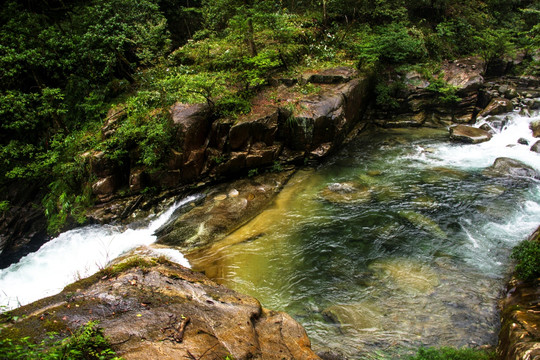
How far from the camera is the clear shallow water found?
6.00 meters

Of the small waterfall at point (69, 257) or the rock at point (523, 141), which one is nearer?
the small waterfall at point (69, 257)

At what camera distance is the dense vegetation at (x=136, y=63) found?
1066 cm

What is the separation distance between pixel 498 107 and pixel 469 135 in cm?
285

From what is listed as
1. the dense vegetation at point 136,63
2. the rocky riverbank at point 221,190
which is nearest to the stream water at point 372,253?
the rocky riverbank at point 221,190

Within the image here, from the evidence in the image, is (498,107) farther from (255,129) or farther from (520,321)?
(520,321)

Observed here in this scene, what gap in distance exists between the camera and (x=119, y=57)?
1347cm

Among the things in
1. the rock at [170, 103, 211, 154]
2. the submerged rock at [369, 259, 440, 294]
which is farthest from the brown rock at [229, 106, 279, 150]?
the submerged rock at [369, 259, 440, 294]

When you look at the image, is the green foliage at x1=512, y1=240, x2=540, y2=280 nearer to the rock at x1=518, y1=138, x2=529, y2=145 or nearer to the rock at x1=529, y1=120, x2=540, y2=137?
the rock at x1=518, y1=138, x2=529, y2=145

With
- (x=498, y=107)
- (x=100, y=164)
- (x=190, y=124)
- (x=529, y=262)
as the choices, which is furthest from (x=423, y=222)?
(x=100, y=164)

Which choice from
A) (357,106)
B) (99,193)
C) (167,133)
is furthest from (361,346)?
(357,106)

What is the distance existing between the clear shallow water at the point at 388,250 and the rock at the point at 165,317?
1.64 meters

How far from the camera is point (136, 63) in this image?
14.8m

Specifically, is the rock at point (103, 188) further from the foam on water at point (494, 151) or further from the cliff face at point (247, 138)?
the foam on water at point (494, 151)

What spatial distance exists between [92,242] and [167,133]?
448 cm
